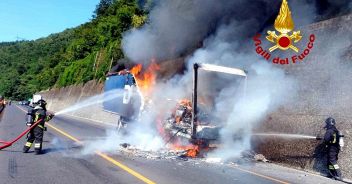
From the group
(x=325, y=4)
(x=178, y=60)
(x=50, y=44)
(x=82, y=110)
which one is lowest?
(x=82, y=110)

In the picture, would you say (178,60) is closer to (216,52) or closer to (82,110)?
(216,52)

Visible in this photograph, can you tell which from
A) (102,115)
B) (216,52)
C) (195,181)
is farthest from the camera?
(102,115)

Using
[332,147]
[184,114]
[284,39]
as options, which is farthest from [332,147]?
[284,39]

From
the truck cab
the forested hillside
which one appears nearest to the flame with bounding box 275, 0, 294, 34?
the truck cab

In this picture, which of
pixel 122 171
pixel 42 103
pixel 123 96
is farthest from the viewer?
pixel 123 96

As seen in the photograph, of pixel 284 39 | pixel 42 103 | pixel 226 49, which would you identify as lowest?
pixel 42 103

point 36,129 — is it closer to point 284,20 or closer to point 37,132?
point 37,132

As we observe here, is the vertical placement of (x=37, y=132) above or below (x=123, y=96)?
below

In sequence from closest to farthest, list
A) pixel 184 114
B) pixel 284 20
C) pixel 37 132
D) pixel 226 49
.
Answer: pixel 37 132
pixel 184 114
pixel 284 20
pixel 226 49

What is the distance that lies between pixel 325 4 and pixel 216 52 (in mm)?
4655

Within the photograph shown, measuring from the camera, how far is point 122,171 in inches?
318

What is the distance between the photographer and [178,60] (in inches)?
848

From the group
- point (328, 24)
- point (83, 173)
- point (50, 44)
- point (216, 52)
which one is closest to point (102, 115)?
point (216, 52)

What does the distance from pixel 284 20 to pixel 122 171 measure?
9958 millimetres
